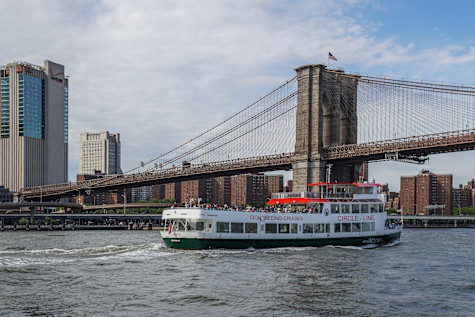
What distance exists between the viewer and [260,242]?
4438 centimetres

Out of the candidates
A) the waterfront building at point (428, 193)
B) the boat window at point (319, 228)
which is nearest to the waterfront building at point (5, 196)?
the boat window at point (319, 228)

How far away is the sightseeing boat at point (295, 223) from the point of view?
41.9 m

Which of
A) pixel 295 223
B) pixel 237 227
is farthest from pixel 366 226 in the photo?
pixel 237 227

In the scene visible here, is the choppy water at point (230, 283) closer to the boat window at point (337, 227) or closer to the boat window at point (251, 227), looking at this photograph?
the boat window at point (251, 227)

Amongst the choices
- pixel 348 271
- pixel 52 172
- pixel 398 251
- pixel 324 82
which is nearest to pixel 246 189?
pixel 52 172

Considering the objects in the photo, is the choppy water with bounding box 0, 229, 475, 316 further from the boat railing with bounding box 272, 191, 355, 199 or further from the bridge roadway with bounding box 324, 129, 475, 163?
the bridge roadway with bounding box 324, 129, 475, 163

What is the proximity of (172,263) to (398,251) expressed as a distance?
2224 centimetres

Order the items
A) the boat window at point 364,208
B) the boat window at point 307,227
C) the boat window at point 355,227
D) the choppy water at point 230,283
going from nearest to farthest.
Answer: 1. the choppy water at point 230,283
2. the boat window at point 307,227
3. the boat window at point 355,227
4. the boat window at point 364,208

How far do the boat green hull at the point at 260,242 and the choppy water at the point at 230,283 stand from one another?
0.93 meters

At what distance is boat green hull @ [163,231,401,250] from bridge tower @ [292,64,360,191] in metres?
28.7

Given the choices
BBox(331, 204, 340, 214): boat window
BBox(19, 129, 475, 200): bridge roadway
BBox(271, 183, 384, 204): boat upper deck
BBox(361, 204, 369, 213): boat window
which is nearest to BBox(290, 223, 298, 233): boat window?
BBox(271, 183, 384, 204): boat upper deck

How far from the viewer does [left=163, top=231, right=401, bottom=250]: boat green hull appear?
41656mm

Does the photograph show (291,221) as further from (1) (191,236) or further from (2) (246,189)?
(2) (246,189)

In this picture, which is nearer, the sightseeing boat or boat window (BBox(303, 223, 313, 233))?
the sightseeing boat
